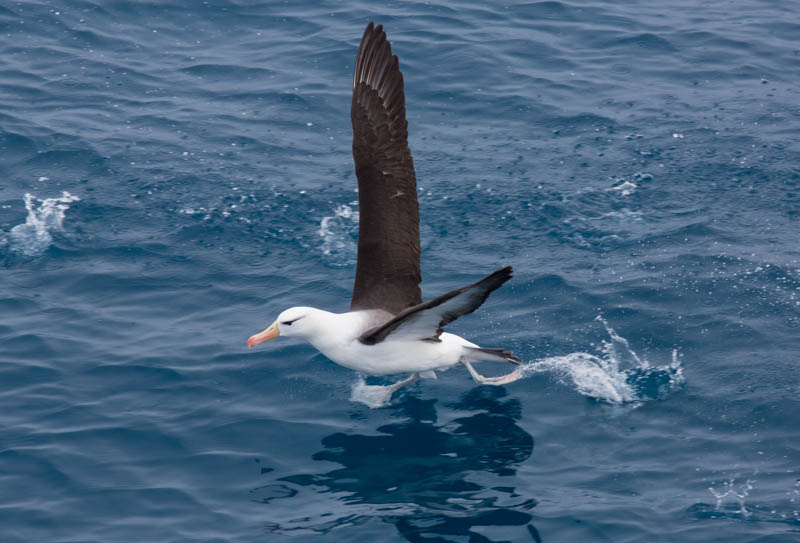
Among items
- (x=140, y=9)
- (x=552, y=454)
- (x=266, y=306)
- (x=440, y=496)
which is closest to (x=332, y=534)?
(x=440, y=496)

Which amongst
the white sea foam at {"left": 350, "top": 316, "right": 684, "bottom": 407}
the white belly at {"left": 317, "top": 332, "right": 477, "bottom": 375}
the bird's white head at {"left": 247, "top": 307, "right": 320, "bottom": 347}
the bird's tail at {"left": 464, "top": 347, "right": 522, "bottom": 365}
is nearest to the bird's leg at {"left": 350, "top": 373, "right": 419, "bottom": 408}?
the white sea foam at {"left": 350, "top": 316, "right": 684, "bottom": 407}

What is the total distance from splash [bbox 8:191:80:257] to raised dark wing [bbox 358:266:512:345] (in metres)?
5.30

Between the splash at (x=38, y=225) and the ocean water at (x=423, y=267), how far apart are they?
0.16 ft

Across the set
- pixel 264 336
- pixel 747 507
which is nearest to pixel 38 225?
pixel 264 336

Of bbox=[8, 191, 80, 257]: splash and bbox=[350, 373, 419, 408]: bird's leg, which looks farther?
bbox=[8, 191, 80, 257]: splash

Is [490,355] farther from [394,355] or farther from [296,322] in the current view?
[296,322]

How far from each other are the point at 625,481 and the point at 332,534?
2633 mm

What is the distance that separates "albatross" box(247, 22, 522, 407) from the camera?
1021 cm

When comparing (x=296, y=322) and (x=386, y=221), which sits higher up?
(x=386, y=221)

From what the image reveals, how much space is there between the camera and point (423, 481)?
9.16 m

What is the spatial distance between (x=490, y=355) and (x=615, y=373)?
4.35 feet

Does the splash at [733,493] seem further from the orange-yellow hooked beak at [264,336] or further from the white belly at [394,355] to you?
the orange-yellow hooked beak at [264,336]

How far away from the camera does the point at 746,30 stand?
740 inches

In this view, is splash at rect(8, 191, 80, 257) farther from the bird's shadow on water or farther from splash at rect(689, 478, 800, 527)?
splash at rect(689, 478, 800, 527)
